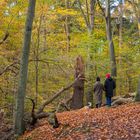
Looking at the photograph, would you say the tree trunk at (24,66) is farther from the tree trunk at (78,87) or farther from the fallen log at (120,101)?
the tree trunk at (78,87)

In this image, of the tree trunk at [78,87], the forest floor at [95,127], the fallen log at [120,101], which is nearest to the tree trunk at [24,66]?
the forest floor at [95,127]

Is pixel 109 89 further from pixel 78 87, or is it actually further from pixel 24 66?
pixel 24 66

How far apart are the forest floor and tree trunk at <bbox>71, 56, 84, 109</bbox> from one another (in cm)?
408

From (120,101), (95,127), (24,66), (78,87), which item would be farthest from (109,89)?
(24,66)

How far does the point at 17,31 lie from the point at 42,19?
303cm

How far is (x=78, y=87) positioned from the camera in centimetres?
1892

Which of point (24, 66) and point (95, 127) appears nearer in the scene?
point (95, 127)

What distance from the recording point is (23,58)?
13375 mm

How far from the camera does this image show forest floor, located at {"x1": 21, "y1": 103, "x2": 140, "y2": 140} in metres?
10.8

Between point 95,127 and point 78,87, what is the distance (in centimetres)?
709

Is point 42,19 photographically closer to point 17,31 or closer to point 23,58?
point 17,31

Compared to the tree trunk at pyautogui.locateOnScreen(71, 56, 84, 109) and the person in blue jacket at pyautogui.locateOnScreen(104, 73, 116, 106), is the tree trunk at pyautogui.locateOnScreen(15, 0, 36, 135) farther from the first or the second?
the tree trunk at pyautogui.locateOnScreen(71, 56, 84, 109)

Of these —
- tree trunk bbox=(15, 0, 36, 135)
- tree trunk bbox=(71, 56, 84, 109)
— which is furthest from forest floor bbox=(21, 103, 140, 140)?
tree trunk bbox=(71, 56, 84, 109)

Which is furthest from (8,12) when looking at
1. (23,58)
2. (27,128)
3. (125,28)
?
(125,28)
